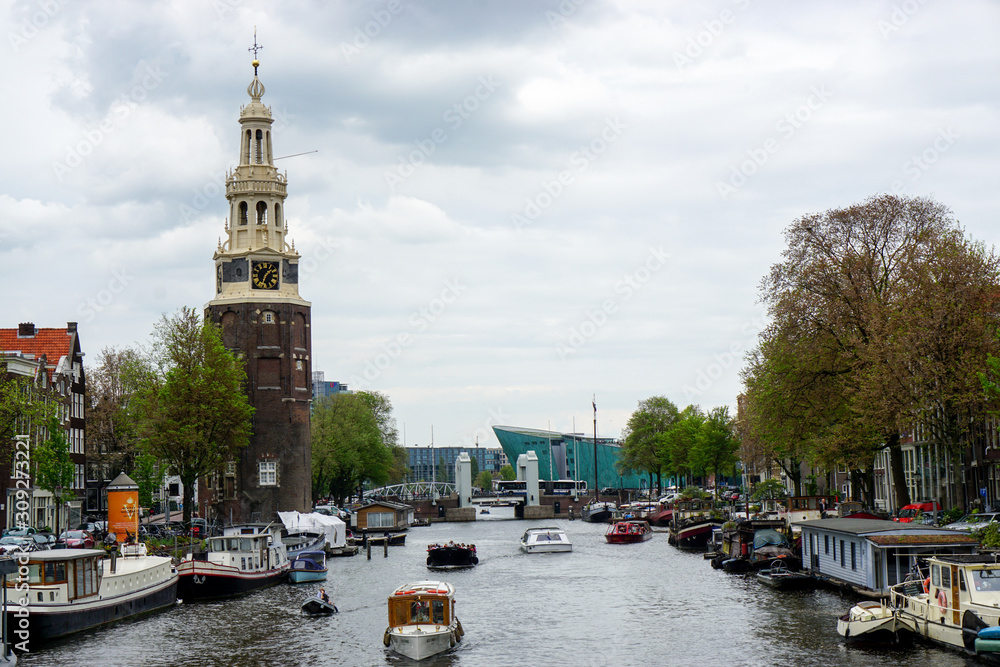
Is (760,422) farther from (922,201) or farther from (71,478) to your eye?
(71,478)

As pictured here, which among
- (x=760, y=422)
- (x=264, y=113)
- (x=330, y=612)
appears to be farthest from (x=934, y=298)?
(x=264, y=113)

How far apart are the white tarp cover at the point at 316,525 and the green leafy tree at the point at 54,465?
17745 millimetres

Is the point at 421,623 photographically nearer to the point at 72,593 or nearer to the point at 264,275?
the point at 72,593

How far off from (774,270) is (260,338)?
167 ft

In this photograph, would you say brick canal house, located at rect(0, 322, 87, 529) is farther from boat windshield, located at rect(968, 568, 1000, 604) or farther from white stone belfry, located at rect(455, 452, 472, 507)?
white stone belfry, located at rect(455, 452, 472, 507)

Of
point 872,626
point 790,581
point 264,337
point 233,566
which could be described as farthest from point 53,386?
point 872,626

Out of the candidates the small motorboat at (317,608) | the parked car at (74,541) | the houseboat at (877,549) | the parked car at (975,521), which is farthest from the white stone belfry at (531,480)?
the small motorboat at (317,608)

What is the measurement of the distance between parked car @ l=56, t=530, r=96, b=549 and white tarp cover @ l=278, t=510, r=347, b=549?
23.1 meters

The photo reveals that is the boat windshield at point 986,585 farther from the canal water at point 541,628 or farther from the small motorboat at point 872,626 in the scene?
the small motorboat at point 872,626

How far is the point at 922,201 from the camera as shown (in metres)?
69.0

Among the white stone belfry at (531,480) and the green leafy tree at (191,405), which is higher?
the green leafy tree at (191,405)

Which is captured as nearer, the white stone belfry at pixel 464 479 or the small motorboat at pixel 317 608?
the small motorboat at pixel 317 608

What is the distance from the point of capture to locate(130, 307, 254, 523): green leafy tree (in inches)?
3376

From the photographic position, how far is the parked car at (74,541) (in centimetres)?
6249
